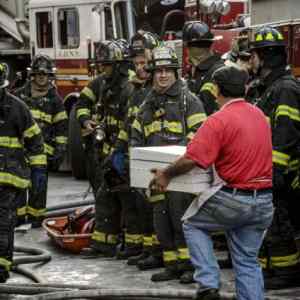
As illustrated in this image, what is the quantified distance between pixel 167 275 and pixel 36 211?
2706 mm

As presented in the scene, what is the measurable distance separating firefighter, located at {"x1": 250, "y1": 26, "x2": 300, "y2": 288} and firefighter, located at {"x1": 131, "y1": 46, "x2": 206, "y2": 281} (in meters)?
0.69

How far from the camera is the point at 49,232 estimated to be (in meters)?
10.4

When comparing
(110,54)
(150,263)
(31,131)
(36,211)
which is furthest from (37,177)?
(36,211)

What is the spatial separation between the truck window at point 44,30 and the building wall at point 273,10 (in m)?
5.94

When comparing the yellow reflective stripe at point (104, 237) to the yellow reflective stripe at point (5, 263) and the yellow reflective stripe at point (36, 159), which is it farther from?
the yellow reflective stripe at point (5, 263)

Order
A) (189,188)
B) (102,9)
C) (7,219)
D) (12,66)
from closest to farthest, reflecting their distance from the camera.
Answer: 1. (189,188)
2. (7,219)
3. (102,9)
4. (12,66)

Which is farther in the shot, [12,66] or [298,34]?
[12,66]

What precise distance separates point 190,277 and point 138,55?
235 cm

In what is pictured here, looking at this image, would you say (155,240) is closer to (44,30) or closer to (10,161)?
(10,161)

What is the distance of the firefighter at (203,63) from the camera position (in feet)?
31.3

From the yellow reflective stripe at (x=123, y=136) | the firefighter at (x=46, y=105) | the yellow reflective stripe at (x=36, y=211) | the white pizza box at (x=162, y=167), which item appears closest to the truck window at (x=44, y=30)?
the firefighter at (x=46, y=105)

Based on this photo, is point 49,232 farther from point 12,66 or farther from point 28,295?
point 12,66

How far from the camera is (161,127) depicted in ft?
29.0

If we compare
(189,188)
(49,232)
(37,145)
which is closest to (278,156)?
(189,188)
